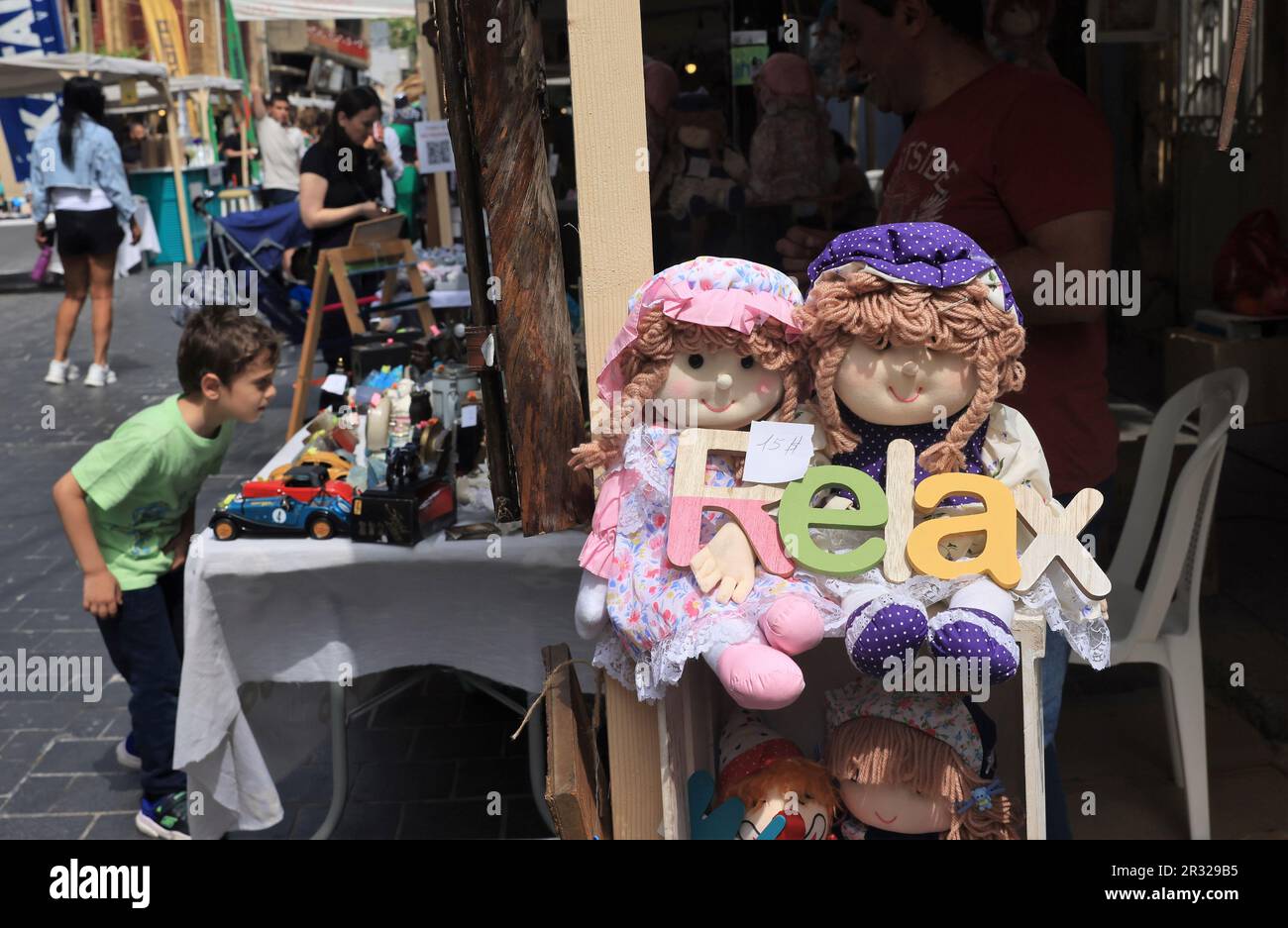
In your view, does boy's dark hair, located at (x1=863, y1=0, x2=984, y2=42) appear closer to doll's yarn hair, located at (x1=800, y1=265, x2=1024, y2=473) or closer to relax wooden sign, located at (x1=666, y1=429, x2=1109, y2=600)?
doll's yarn hair, located at (x1=800, y1=265, x2=1024, y2=473)

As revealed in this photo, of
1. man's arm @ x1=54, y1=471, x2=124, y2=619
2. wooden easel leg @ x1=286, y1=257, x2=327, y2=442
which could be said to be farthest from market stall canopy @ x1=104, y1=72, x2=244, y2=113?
man's arm @ x1=54, y1=471, x2=124, y2=619

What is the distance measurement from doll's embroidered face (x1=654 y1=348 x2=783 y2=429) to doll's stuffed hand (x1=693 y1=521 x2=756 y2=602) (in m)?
0.20

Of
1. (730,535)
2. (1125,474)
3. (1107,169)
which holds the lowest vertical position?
(1125,474)

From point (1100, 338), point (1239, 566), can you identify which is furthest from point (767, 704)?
point (1239, 566)

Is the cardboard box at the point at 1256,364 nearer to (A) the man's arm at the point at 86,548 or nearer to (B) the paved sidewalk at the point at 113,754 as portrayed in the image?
(B) the paved sidewalk at the point at 113,754

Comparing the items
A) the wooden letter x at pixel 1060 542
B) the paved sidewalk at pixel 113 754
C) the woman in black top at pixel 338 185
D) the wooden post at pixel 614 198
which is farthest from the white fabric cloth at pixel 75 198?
the wooden letter x at pixel 1060 542

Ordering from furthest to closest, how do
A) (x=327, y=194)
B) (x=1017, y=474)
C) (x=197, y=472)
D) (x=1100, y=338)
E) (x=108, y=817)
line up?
(x=327, y=194) → (x=108, y=817) → (x=197, y=472) → (x=1100, y=338) → (x=1017, y=474)

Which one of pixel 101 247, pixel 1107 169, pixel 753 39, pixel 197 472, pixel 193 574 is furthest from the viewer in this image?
pixel 101 247

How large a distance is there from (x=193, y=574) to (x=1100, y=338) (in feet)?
6.94

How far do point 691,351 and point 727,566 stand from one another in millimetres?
376

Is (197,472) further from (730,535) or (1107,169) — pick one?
(1107,169)

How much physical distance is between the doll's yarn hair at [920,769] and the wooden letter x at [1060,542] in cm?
36

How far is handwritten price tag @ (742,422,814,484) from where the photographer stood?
2205mm

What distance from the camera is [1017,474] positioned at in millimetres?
2184
